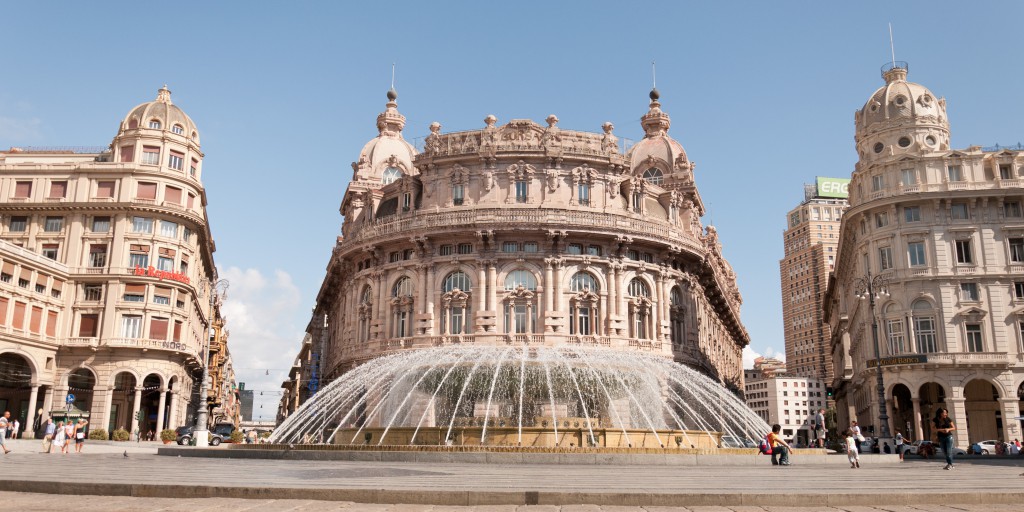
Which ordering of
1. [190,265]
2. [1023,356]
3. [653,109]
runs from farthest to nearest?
[653,109]
[190,265]
[1023,356]

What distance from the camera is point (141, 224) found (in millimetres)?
56156

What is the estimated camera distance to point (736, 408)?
3406 cm

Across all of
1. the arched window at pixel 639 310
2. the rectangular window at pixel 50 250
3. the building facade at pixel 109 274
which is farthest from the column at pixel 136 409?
the arched window at pixel 639 310

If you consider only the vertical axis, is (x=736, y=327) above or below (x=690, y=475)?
above

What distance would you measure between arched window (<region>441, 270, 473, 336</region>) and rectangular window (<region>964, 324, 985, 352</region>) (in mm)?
30362

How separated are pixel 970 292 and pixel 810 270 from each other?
112m

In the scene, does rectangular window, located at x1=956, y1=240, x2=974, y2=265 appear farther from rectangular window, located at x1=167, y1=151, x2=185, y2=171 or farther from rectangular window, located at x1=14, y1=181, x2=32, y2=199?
rectangular window, located at x1=14, y1=181, x2=32, y2=199

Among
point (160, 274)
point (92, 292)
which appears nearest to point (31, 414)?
point (92, 292)

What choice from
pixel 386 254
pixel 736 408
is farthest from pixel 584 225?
pixel 736 408

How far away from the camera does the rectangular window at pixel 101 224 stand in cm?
5581

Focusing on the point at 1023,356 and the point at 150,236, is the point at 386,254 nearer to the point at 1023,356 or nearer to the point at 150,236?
the point at 150,236

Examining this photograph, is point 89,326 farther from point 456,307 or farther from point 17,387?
point 456,307

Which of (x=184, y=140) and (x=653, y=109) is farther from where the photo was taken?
(x=653, y=109)

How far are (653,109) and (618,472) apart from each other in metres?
62.7
